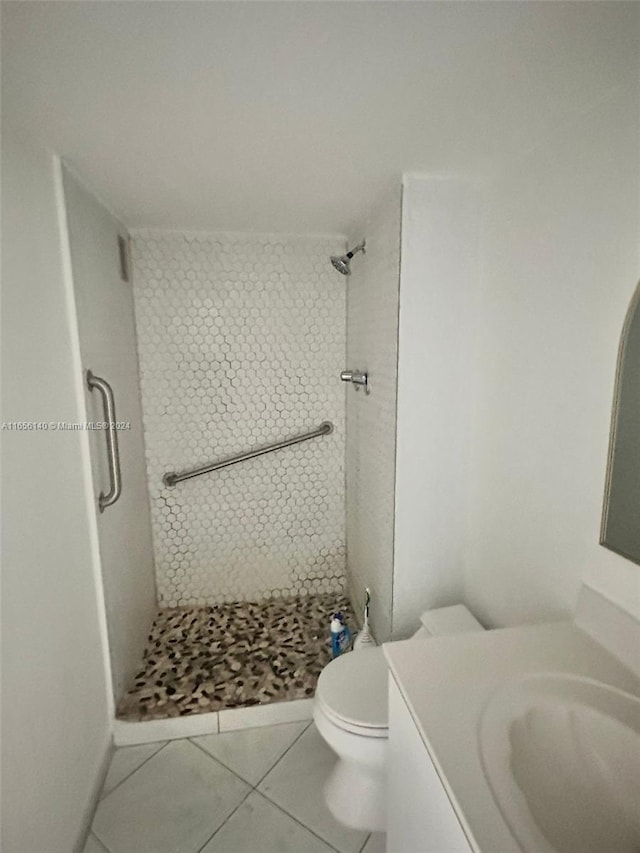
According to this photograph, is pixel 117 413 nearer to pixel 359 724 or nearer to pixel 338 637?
pixel 338 637

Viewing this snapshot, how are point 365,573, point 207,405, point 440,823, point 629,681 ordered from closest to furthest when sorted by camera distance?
point 440,823 < point 629,681 < point 365,573 < point 207,405

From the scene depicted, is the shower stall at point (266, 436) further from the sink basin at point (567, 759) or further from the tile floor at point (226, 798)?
the sink basin at point (567, 759)

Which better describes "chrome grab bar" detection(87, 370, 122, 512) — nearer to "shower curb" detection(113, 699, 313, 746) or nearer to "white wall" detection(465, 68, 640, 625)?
"shower curb" detection(113, 699, 313, 746)

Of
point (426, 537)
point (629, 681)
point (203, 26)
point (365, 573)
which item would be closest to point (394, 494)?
point (426, 537)

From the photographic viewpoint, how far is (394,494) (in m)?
1.64

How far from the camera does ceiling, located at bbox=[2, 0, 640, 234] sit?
0.76 meters

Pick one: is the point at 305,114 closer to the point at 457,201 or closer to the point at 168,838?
the point at 457,201

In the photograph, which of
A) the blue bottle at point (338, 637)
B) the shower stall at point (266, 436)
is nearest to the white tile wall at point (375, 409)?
the shower stall at point (266, 436)

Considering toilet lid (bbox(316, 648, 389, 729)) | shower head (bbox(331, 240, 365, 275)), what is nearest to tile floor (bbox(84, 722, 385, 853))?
toilet lid (bbox(316, 648, 389, 729))

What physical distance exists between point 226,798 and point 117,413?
142 cm

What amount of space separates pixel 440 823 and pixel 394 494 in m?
0.99

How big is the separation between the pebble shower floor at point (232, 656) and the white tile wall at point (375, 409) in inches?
11.9

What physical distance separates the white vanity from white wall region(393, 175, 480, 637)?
25.4 inches

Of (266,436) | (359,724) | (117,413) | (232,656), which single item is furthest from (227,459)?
(359,724)
